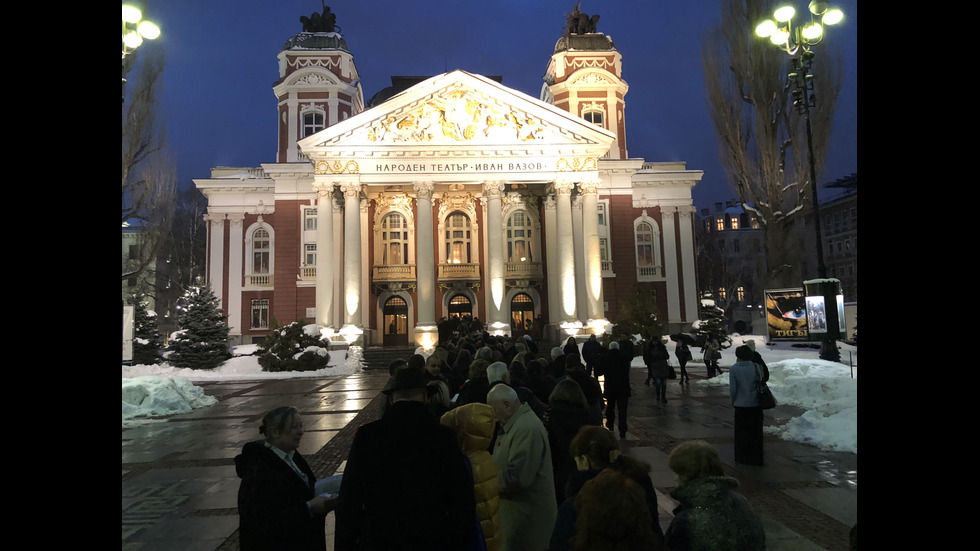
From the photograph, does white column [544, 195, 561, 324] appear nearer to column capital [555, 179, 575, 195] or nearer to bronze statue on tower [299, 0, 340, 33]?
column capital [555, 179, 575, 195]

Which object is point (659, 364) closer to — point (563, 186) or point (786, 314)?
point (786, 314)

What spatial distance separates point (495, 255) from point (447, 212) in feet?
20.3

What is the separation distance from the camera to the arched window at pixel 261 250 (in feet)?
121

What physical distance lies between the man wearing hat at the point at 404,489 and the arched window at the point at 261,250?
36391 millimetres

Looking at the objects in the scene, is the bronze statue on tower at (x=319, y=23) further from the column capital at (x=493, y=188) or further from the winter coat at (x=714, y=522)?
the winter coat at (x=714, y=522)

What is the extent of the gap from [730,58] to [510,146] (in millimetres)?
11154

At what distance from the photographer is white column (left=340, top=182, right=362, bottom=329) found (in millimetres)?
29797

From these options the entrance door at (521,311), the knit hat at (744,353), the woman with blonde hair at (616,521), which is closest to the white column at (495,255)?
the entrance door at (521,311)

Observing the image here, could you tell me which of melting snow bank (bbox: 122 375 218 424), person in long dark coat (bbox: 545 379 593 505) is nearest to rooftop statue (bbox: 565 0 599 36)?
melting snow bank (bbox: 122 375 218 424)

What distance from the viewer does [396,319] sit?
114 feet

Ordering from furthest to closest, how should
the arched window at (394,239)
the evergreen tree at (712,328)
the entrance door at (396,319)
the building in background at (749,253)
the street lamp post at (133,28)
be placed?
the building in background at (749,253)
the arched window at (394,239)
the entrance door at (396,319)
the evergreen tree at (712,328)
the street lamp post at (133,28)

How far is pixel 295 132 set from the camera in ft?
128

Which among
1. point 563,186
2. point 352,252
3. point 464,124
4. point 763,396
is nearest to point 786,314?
point 763,396
